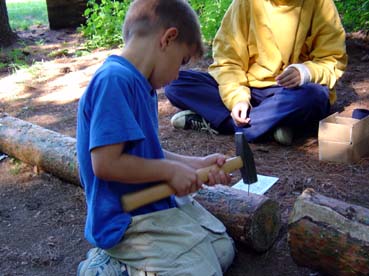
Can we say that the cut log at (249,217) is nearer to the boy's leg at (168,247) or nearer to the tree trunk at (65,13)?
the boy's leg at (168,247)

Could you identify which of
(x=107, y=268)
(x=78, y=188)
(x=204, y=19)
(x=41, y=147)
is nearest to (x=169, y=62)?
(x=107, y=268)

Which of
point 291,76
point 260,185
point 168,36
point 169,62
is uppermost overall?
point 168,36

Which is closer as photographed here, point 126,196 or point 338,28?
point 126,196

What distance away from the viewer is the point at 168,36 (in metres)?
1.88

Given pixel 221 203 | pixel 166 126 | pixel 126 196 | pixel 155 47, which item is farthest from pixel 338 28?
pixel 126 196

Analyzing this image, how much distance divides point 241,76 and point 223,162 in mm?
1810

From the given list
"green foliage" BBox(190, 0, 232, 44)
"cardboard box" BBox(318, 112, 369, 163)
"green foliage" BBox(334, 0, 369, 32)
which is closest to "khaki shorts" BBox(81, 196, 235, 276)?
"cardboard box" BBox(318, 112, 369, 163)

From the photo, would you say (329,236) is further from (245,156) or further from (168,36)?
(168,36)

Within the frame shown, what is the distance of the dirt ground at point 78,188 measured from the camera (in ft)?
8.07

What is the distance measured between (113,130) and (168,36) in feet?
1.40

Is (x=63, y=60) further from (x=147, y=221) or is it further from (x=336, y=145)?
(x=147, y=221)

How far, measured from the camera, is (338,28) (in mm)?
3654

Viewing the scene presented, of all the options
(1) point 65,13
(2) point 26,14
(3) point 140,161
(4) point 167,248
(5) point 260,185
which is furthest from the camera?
(2) point 26,14

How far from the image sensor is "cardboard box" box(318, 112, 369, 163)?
3.13 meters
